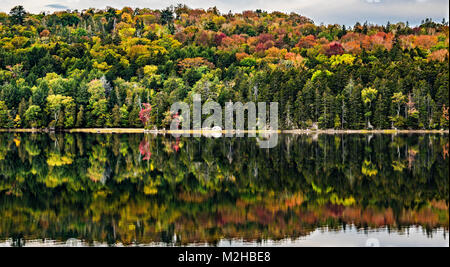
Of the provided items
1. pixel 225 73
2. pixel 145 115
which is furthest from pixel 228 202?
pixel 225 73

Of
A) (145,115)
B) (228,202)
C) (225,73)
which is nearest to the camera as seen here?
(228,202)

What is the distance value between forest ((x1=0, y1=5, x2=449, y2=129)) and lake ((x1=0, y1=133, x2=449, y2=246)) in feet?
151

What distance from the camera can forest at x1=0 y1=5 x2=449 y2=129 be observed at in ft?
253

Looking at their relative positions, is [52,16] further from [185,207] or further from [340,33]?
[185,207]

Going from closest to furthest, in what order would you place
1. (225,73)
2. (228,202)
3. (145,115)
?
1. (228,202)
2. (145,115)
3. (225,73)

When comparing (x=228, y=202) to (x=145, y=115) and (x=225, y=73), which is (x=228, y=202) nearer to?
(x=145, y=115)

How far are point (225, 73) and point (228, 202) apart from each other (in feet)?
303

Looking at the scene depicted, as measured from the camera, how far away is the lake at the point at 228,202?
49.7 feet

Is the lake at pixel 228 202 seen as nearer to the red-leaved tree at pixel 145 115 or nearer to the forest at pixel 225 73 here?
the forest at pixel 225 73

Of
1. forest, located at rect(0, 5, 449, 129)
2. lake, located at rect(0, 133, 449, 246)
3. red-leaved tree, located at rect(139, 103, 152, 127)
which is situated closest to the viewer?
lake, located at rect(0, 133, 449, 246)

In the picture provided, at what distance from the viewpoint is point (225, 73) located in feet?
363

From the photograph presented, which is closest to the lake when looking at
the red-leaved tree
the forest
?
the forest

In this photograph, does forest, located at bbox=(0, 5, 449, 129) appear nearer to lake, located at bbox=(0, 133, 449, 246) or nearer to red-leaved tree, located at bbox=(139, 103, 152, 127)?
red-leaved tree, located at bbox=(139, 103, 152, 127)

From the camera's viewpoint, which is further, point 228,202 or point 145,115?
point 145,115
